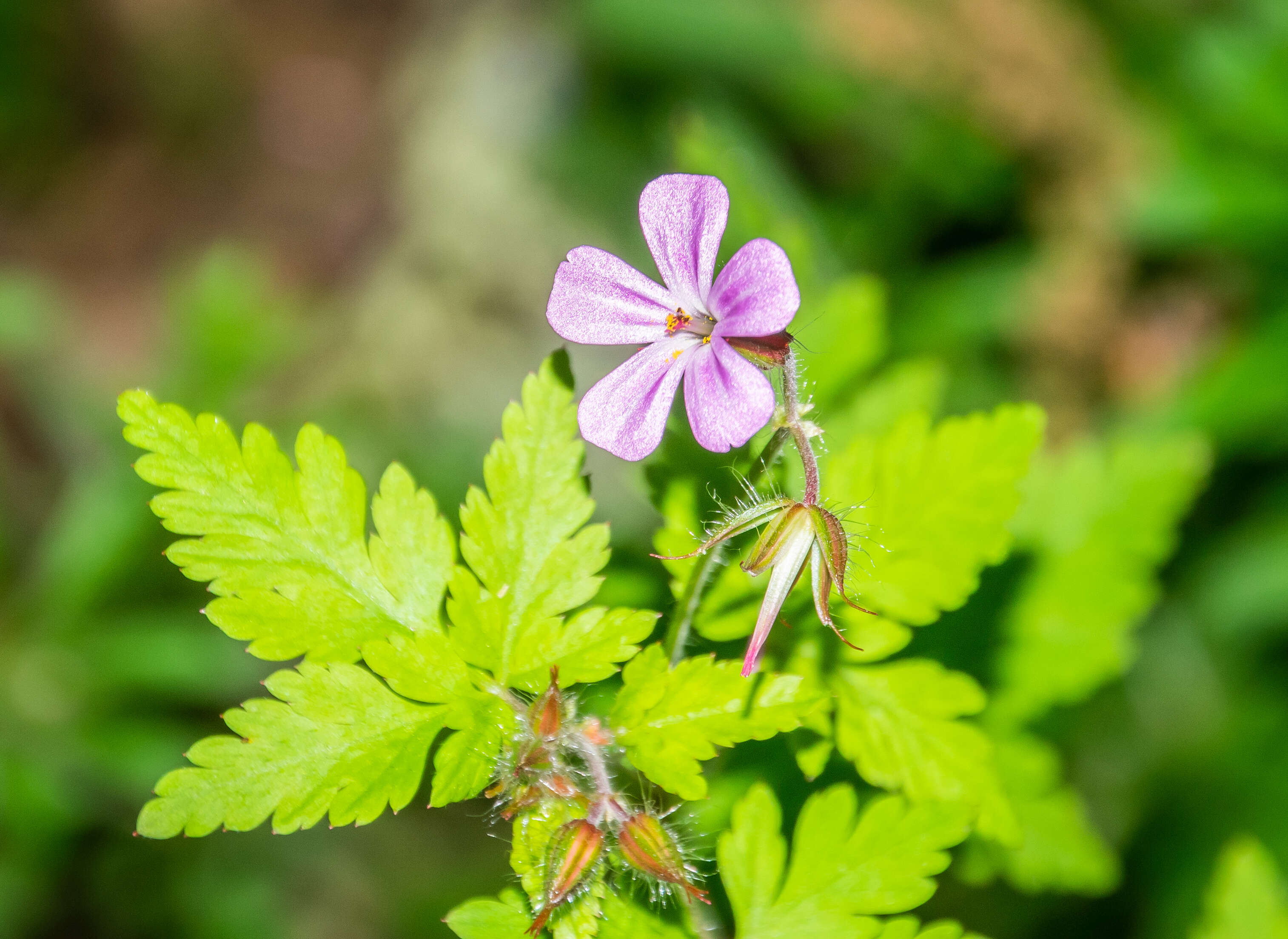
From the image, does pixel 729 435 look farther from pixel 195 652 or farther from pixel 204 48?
pixel 204 48

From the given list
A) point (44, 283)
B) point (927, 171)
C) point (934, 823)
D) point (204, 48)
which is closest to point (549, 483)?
point (934, 823)

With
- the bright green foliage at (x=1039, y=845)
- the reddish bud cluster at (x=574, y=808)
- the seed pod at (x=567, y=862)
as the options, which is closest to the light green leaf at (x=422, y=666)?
the reddish bud cluster at (x=574, y=808)

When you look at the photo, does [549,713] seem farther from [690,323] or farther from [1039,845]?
[1039,845]

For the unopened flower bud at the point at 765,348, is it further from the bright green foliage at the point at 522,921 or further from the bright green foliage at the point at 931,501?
the bright green foliage at the point at 522,921

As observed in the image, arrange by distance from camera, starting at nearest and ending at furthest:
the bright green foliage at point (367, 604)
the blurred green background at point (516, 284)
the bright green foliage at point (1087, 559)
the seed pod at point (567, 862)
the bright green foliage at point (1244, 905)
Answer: the seed pod at point (567, 862) → the bright green foliage at point (367, 604) → the bright green foliage at point (1244, 905) → the bright green foliage at point (1087, 559) → the blurred green background at point (516, 284)

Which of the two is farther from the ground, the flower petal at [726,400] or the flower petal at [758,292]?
the flower petal at [758,292]
